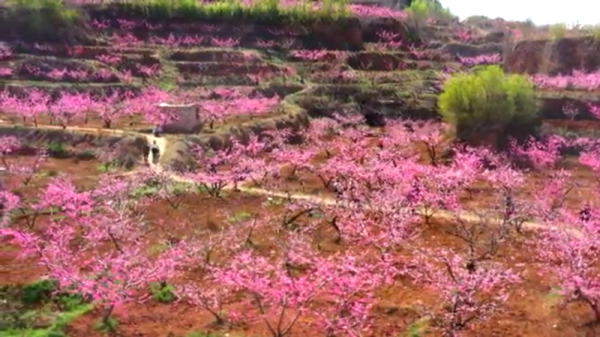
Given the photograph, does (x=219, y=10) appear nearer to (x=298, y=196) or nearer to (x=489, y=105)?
(x=489, y=105)

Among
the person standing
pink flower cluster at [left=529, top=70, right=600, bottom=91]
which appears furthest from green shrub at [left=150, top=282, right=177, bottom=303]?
pink flower cluster at [left=529, top=70, right=600, bottom=91]

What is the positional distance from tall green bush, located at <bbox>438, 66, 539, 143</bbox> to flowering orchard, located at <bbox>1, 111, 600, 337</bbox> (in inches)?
171

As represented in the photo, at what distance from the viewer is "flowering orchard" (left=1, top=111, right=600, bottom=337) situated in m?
15.6

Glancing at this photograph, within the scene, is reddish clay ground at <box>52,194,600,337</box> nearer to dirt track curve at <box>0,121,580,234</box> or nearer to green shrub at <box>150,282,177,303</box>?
green shrub at <box>150,282,177,303</box>

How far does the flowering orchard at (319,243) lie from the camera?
613 inches

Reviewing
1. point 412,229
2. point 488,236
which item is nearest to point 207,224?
point 412,229

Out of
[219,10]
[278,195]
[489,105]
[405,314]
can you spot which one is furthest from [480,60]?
[405,314]

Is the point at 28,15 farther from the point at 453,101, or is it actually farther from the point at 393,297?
the point at 393,297

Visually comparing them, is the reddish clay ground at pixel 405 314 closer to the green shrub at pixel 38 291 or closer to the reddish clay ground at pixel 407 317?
the reddish clay ground at pixel 407 317

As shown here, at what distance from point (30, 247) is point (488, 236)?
14.9 metres

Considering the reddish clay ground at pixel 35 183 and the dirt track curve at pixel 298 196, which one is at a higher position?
the dirt track curve at pixel 298 196

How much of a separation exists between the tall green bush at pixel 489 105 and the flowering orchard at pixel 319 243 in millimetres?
4335

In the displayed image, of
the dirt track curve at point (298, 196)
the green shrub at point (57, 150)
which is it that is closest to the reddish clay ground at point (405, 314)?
the dirt track curve at point (298, 196)

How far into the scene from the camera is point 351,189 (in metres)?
25.4
